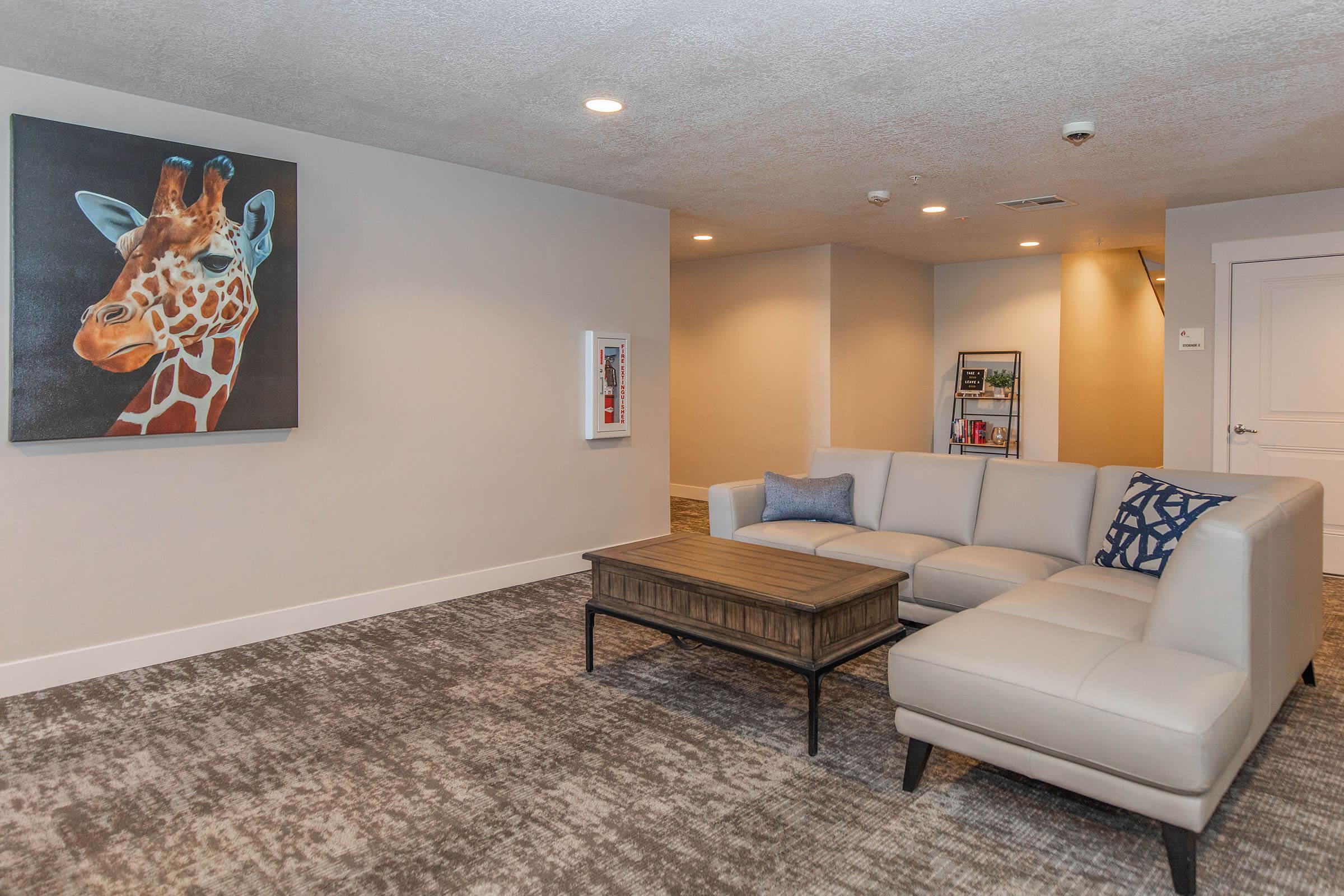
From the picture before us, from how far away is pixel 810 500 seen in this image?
15.0 feet

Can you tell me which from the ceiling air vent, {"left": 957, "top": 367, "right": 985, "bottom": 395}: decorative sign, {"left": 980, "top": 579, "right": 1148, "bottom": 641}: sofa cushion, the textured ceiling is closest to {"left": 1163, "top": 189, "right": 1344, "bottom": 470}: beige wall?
the textured ceiling

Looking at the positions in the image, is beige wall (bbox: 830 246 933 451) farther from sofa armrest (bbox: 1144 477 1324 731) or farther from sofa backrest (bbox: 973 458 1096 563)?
sofa armrest (bbox: 1144 477 1324 731)

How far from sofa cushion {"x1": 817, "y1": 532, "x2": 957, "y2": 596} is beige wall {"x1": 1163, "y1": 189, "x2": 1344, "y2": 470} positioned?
2687 mm

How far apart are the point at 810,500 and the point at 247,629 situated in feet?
9.63

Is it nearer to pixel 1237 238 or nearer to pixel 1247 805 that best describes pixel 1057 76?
pixel 1247 805

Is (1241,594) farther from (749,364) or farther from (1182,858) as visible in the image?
(749,364)

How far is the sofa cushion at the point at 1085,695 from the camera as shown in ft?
6.42

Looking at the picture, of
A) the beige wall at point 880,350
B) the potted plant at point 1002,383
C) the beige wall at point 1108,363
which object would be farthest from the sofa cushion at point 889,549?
the beige wall at point 1108,363

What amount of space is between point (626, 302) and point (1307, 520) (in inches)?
157

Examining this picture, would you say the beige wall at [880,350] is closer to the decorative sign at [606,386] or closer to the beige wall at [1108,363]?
the beige wall at [1108,363]

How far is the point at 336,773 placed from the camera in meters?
2.60

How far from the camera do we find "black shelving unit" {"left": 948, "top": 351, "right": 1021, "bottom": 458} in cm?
799

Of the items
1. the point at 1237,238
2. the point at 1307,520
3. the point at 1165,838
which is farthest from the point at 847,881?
the point at 1237,238

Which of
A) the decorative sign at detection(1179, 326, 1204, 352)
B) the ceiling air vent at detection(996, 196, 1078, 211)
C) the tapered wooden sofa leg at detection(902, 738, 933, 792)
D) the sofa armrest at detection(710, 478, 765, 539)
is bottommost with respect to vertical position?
the tapered wooden sofa leg at detection(902, 738, 933, 792)
